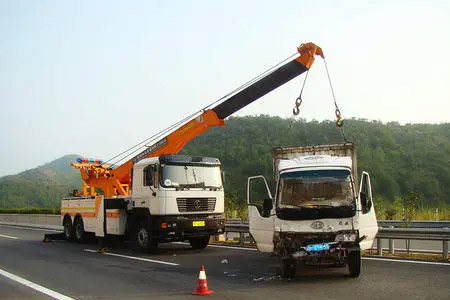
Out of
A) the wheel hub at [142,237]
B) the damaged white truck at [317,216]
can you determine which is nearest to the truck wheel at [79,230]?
the wheel hub at [142,237]

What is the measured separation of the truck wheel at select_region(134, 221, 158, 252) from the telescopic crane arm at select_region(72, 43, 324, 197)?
10.2ft

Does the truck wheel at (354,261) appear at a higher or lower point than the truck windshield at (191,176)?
lower

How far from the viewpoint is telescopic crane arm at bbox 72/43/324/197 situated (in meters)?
14.8

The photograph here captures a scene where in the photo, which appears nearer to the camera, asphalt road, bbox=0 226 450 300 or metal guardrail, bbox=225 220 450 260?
asphalt road, bbox=0 226 450 300

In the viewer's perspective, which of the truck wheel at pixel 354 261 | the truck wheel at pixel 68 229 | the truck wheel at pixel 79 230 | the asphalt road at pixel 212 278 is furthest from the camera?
the truck wheel at pixel 68 229

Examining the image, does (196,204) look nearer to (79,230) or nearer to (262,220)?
(262,220)

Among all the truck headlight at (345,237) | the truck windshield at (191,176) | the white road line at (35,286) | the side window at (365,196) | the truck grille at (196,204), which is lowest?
the white road line at (35,286)

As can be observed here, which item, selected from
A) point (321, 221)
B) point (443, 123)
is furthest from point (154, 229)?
point (443, 123)

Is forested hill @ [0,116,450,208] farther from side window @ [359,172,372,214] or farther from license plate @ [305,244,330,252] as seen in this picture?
license plate @ [305,244,330,252]

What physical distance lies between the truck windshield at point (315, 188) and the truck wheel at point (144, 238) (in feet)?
19.8

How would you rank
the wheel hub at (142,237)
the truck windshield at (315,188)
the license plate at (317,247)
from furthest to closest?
the wheel hub at (142,237)
the truck windshield at (315,188)
the license plate at (317,247)

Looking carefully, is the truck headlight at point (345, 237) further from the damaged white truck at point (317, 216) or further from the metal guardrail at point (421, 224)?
the metal guardrail at point (421, 224)

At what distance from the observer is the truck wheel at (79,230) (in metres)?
A: 19.0

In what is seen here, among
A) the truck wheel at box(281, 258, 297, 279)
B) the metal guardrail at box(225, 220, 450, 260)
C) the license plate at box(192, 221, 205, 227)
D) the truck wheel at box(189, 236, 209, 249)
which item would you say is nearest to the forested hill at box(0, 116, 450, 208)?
the truck wheel at box(189, 236, 209, 249)
